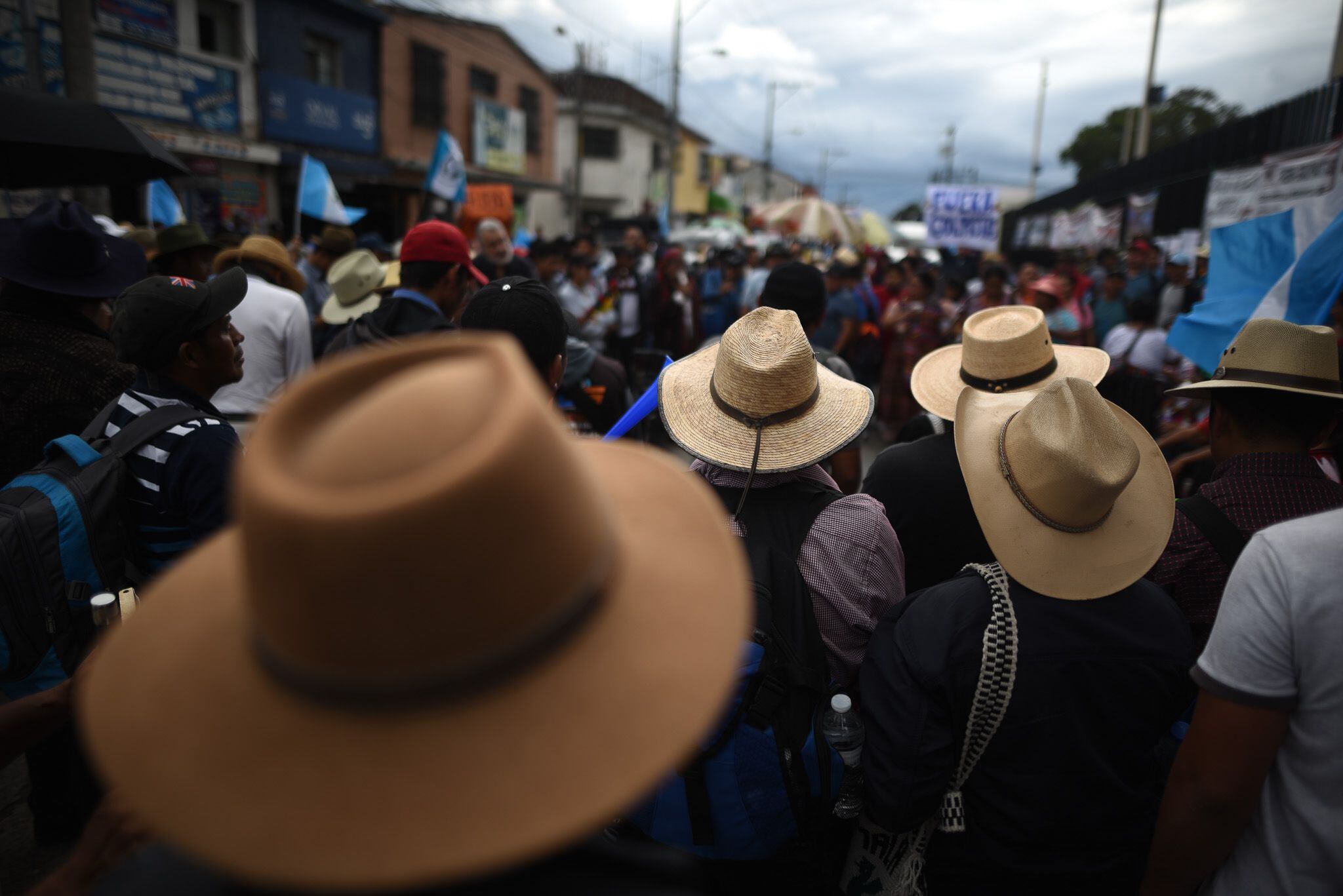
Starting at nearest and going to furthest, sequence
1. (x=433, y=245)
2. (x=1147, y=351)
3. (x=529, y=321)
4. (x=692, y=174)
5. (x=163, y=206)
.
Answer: (x=529, y=321) < (x=433, y=245) < (x=1147, y=351) < (x=163, y=206) < (x=692, y=174)

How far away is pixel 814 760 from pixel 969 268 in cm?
1451

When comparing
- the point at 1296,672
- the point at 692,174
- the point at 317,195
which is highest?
the point at 692,174

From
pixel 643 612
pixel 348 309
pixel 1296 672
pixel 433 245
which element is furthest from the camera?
pixel 348 309

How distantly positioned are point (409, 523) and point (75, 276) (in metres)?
3.25

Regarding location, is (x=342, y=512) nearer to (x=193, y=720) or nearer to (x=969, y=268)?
(x=193, y=720)

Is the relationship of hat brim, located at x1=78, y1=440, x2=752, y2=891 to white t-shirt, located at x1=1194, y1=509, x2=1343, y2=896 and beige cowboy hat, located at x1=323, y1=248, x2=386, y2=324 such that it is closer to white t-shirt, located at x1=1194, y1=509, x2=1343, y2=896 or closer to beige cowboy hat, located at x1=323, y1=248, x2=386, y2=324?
white t-shirt, located at x1=1194, y1=509, x2=1343, y2=896

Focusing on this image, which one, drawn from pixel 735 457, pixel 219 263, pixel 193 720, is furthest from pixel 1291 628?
pixel 219 263

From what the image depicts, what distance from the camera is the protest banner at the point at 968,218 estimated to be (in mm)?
13867

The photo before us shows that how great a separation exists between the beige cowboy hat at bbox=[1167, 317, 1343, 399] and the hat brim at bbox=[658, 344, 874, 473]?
112 centimetres

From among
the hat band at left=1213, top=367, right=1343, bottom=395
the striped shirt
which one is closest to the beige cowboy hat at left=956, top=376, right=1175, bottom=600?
the hat band at left=1213, top=367, right=1343, bottom=395

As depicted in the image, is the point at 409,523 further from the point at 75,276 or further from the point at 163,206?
the point at 163,206

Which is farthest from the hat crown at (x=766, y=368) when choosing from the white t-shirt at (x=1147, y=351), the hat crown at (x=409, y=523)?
the white t-shirt at (x=1147, y=351)

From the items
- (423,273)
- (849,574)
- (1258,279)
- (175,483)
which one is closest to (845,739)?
(849,574)

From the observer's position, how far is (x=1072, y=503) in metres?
1.75
